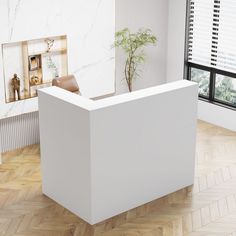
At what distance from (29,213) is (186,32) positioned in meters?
3.85

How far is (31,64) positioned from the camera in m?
7.16

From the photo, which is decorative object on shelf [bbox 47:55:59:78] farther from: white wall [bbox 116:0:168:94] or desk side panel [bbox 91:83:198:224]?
desk side panel [bbox 91:83:198:224]

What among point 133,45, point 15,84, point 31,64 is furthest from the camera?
point 133,45

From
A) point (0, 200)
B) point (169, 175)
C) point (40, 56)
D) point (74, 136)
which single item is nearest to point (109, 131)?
Result: point (74, 136)

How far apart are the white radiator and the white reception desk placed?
132 cm

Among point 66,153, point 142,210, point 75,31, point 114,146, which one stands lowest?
point 142,210

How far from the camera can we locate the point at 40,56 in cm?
722

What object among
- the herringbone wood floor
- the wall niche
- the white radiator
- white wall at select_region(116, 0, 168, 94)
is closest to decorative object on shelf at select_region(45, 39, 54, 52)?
the wall niche

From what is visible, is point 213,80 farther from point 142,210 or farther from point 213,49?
point 142,210

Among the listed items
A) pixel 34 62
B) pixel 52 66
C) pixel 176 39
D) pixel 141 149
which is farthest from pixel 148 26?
pixel 141 149

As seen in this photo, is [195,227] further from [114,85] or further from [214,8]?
[214,8]

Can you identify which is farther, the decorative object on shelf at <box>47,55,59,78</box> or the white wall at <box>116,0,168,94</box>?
the white wall at <box>116,0,168,94</box>

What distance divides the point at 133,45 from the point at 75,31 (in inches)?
35.3

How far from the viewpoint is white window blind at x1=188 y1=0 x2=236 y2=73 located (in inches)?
309
